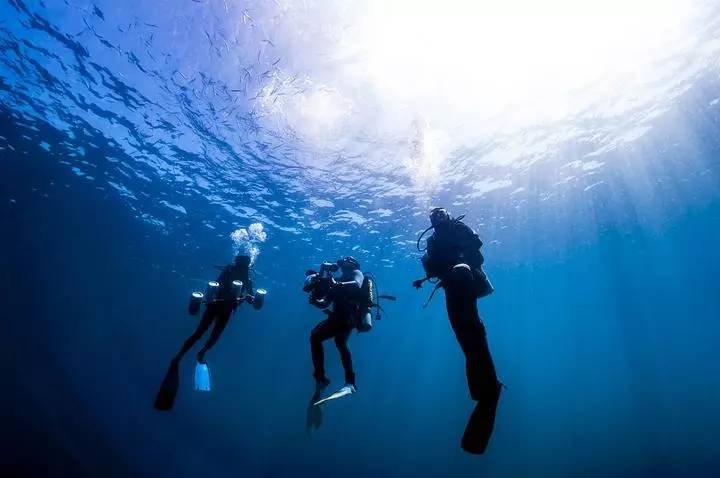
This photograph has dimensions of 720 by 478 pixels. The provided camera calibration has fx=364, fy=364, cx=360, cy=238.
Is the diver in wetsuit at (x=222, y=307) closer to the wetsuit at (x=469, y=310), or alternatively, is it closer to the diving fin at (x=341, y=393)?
the diving fin at (x=341, y=393)

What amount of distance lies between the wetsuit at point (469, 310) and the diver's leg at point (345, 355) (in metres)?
2.26

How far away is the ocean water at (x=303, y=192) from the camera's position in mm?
11578

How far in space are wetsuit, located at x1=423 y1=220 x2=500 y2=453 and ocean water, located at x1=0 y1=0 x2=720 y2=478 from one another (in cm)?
398

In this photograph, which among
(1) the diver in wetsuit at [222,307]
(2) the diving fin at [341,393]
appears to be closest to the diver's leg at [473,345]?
(2) the diving fin at [341,393]

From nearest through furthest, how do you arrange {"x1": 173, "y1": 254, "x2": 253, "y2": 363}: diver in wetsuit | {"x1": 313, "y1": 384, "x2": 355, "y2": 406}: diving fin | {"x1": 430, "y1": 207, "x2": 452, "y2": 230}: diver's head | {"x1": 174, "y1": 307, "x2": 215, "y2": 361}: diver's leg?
{"x1": 313, "y1": 384, "x2": 355, "y2": 406}: diving fin, {"x1": 430, "y1": 207, "x2": 452, "y2": 230}: diver's head, {"x1": 174, "y1": 307, "x2": 215, "y2": 361}: diver's leg, {"x1": 173, "y1": 254, "x2": 253, "y2": 363}: diver in wetsuit

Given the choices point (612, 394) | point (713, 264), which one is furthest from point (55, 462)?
point (612, 394)

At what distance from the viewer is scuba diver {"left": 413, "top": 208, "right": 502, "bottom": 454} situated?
3.91 meters

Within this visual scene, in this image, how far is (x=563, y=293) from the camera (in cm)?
5369

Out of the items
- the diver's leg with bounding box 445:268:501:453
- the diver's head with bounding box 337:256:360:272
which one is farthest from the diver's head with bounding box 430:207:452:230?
the diver's head with bounding box 337:256:360:272

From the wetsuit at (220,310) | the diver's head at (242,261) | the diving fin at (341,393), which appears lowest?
the diving fin at (341,393)

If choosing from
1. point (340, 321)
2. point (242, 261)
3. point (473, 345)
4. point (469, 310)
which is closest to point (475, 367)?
point (473, 345)

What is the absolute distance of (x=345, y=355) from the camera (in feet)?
21.6

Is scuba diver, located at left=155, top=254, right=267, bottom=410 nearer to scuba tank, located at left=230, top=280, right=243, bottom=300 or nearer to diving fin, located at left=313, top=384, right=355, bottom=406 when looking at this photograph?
scuba tank, located at left=230, top=280, right=243, bottom=300

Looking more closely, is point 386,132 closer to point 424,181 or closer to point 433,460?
point 424,181
